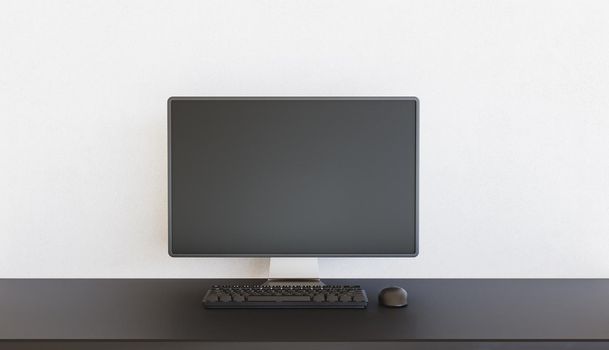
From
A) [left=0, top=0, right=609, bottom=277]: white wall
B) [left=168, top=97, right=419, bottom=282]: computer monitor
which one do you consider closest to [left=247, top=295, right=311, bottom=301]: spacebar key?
[left=168, top=97, right=419, bottom=282]: computer monitor

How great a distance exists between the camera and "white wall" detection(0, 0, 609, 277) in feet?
5.36

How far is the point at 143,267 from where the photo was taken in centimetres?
167

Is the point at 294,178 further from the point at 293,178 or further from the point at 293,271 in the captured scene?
the point at 293,271

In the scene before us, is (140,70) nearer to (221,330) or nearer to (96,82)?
(96,82)

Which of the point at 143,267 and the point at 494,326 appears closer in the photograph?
the point at 494,326

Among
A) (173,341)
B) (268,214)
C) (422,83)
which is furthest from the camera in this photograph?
(422,83)

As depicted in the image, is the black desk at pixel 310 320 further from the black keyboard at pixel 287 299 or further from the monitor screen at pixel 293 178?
the monitor screen at pixel 293 178

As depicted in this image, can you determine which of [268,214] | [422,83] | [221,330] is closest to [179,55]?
[268,214]

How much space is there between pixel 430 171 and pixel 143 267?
85cm

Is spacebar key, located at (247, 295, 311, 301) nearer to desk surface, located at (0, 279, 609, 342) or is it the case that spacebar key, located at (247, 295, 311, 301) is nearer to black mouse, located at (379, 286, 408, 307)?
desk surface, located at (0, 279, 609, 342)

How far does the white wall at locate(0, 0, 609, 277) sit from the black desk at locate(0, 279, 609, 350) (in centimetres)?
18

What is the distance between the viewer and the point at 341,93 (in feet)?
5.37

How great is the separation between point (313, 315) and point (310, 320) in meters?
0.04

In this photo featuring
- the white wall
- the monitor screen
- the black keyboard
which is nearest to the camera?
the black keyboard
